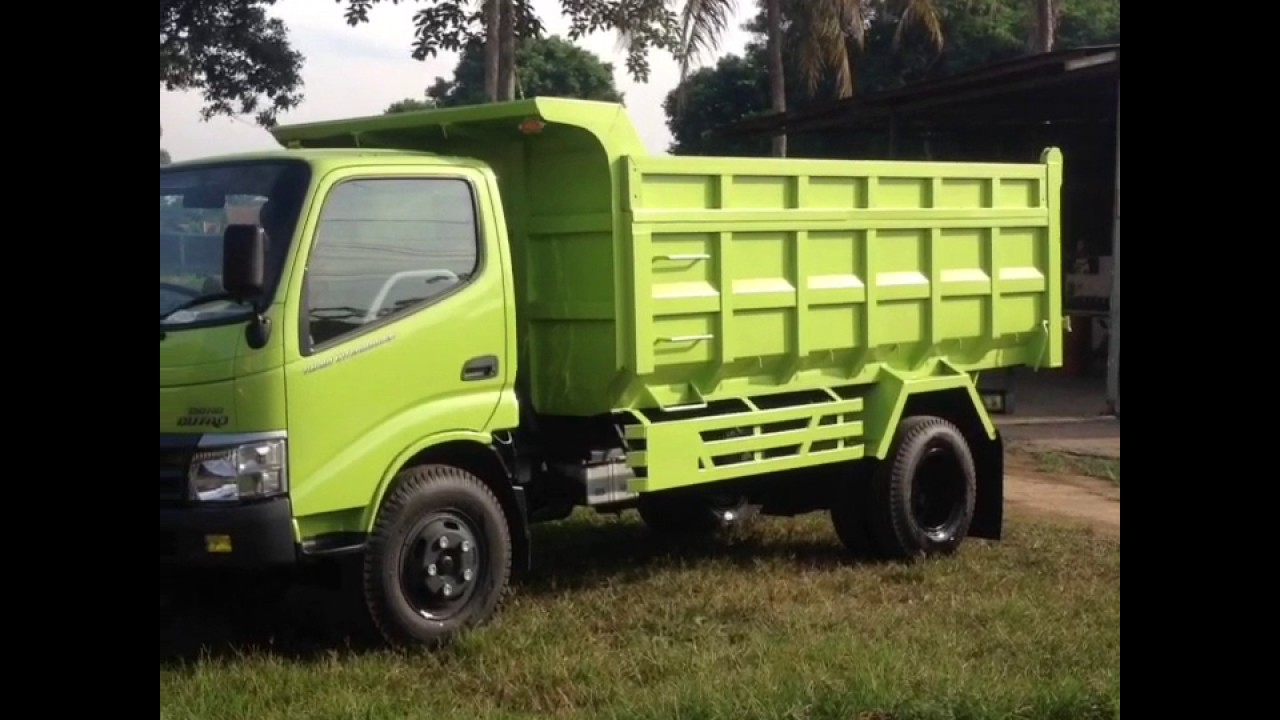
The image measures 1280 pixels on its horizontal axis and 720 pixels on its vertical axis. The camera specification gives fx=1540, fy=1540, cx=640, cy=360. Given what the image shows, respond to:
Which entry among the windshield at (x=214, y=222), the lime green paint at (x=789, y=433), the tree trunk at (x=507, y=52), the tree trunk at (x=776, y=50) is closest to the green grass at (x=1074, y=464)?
the lime green paint at (x=789, y=433)

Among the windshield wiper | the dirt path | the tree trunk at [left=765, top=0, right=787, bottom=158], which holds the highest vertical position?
the tree trunk at [left=765, top=0, right=787, bottom=158]

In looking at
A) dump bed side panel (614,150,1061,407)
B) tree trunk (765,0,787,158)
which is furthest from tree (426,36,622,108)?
dump bed side panel (614,150,1061,407)

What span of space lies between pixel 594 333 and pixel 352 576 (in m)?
1.73

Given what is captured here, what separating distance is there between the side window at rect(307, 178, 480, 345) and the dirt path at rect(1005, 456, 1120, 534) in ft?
18.1

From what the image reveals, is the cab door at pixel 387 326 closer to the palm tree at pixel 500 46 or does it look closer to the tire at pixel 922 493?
the tire at pixel 922 493

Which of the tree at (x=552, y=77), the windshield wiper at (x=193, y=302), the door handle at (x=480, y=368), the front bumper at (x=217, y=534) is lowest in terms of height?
the front bumper at (x=217, y=534)

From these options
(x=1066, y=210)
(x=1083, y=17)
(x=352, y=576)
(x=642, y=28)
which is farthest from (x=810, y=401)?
(x=1083, y=17)

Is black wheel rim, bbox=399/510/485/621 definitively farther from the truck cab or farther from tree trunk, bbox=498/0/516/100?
tree trunk, bbox=498/0/516/100

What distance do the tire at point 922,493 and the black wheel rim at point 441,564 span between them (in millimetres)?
2899

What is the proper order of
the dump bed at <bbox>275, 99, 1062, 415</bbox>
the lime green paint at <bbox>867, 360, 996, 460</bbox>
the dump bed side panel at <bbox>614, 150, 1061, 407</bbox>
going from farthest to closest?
the lime green paint at <bbox>867, 360, 996, 460</bbox>
the dump bed side panel at <bbox>614, 150, 1061, 407</bbox>
the dump bed at <bbox>275, 99, 1062, 415</bbox>

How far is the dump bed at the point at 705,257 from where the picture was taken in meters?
7.50

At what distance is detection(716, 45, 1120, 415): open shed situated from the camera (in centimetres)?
1795

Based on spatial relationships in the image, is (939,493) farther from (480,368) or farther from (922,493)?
(480,368)
